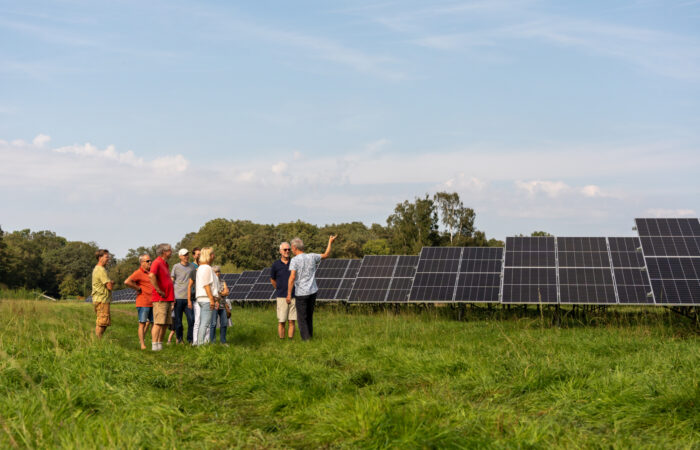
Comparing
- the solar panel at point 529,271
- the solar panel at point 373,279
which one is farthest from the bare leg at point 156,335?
the solar panel at point 373,279

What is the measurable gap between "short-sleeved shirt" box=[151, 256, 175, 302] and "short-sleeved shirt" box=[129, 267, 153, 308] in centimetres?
15

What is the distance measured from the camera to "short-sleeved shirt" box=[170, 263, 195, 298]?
12727 millimetres

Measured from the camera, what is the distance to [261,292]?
32562mm

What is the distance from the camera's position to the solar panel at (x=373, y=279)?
81.2 feet

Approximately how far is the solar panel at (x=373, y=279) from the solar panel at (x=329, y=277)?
1.44 meters

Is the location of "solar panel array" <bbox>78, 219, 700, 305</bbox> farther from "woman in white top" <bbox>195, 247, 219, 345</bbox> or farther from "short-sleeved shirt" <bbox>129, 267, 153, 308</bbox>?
"short-sleeved shirt" <bbox>129, 267, 153, 308</bbox>

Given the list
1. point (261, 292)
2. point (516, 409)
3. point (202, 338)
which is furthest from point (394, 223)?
point (516, 409)

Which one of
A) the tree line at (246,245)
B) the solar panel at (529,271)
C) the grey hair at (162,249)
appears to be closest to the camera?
the grey hair at (162,249)

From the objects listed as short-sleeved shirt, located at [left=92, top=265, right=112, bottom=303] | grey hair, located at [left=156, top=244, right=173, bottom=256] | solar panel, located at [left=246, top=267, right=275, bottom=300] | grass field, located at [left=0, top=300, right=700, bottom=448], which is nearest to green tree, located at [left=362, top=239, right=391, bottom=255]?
solar panel, located at [left=246, top=267, right=275, bottom=300]

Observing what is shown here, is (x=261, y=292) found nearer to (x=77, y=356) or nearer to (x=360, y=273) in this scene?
(x=360, y=273)

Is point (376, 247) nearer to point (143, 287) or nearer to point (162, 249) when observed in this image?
point (162, 249)

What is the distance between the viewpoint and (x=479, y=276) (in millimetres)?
21562

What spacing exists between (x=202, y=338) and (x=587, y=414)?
7.60 metres

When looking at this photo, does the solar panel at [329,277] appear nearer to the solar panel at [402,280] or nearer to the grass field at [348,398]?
the solar panel at [402,280]
